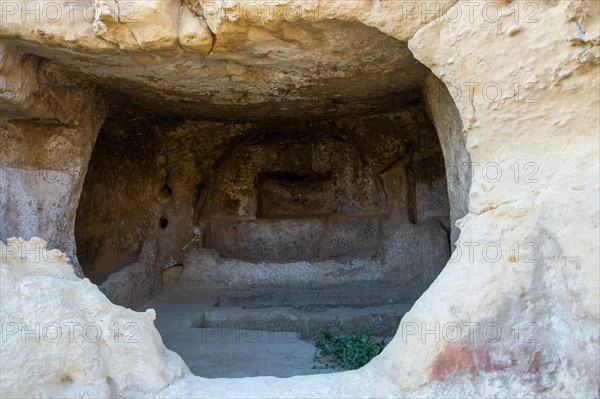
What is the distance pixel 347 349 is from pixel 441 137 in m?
1.68

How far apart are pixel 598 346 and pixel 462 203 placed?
166 centimetres

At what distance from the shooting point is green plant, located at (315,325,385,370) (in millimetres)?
3918

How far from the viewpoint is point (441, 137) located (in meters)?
4.07

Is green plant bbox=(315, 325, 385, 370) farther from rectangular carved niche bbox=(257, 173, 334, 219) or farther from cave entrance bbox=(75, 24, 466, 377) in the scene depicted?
rectangular carved niche bbox=(257, 173, 334, 219)

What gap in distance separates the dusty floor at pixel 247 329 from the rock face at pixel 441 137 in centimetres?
80

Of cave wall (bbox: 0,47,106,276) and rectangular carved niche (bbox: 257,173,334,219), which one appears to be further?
rectangular carved niche (bbox: 257,173,334,219)

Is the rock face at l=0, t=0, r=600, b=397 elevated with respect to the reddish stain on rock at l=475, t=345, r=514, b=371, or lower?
elevated

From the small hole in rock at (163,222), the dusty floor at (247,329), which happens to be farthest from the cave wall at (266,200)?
the dusty floor at (247,329)

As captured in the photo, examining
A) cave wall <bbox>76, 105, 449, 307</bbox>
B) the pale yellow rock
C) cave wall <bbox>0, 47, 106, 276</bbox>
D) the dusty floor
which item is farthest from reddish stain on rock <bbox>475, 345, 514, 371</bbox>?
cave wall <bbox>76, 105, 449, 307</bbox>

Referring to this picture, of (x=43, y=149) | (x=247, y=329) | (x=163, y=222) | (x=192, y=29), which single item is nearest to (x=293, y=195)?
(x=163, y=222)

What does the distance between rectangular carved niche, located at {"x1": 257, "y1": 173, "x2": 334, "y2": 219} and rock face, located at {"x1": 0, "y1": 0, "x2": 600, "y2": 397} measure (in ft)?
7.09

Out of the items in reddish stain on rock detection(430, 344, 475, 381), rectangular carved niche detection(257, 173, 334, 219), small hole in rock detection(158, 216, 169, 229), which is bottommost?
reddish stain on rock detection(430, 344, 475, 381)

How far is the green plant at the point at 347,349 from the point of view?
3918 millimetres

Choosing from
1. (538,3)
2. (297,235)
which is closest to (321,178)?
(297,235)
